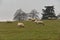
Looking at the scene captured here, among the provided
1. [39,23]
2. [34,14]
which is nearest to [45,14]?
[34,14]

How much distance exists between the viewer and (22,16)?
329ft

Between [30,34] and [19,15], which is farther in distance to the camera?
[19,15]

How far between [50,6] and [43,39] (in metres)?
68.5

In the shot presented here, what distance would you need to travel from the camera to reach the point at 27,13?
101750 millimetres

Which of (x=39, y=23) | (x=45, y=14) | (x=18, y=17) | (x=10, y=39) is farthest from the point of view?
(x=18, y=17)

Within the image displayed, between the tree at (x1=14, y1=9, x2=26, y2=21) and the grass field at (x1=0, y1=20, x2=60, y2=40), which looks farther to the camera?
the tree at (x1=14, y1=9, x2=26, y2=21)

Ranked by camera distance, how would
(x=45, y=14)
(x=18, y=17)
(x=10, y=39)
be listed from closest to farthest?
1. (x=10, y=39)
2. (x=45, y=14)
3. (x=18, y=17)

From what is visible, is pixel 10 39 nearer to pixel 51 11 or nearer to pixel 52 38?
pixel 52 38

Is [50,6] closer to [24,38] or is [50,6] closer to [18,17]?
[18,17]

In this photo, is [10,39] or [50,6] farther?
[50,6]

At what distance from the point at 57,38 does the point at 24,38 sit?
136 inches

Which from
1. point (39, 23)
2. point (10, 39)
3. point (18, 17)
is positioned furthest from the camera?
point (18, 17)

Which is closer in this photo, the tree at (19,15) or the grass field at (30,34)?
the grass field at (30,34)

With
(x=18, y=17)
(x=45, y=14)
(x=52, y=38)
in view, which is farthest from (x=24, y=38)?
(x=18, y=17)
